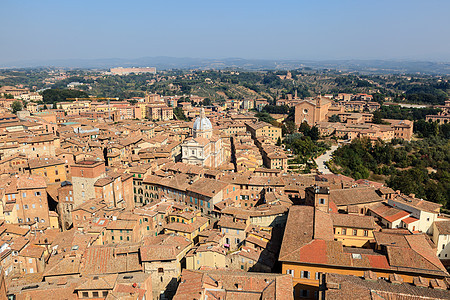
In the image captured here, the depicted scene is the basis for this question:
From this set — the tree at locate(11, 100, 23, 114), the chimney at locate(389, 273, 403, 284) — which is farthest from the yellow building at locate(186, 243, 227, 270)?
the tree at locate(11, 100, 23, 114)

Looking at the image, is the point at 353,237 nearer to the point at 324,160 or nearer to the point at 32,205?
the point at 32,205

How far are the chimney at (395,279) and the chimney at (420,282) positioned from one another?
0.69 meters

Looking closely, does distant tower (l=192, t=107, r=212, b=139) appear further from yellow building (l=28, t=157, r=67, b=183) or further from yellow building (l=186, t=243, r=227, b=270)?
yellow building (l=186, t=243, r=227, b=270)

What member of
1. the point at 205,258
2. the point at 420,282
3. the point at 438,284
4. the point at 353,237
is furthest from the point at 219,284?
the point at 438,284

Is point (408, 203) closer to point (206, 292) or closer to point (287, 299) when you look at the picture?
point (287, 299)

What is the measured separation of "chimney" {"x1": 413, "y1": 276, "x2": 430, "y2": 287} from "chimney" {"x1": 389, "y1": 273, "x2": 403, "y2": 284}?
685 millimetres

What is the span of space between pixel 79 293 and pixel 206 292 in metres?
7.11

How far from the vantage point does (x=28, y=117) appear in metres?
58.1

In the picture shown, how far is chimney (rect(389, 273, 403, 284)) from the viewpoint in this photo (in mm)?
19469

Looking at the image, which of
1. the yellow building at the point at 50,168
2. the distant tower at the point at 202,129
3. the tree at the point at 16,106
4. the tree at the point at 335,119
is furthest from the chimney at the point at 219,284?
the tree at the point at 335,119

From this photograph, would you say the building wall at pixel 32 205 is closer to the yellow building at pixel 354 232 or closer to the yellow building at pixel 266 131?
the yellow building at pixel 354 232

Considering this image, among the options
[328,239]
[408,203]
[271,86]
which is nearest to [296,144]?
[408,203]

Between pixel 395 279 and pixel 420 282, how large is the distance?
47.3 inches

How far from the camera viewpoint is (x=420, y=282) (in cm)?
1917
